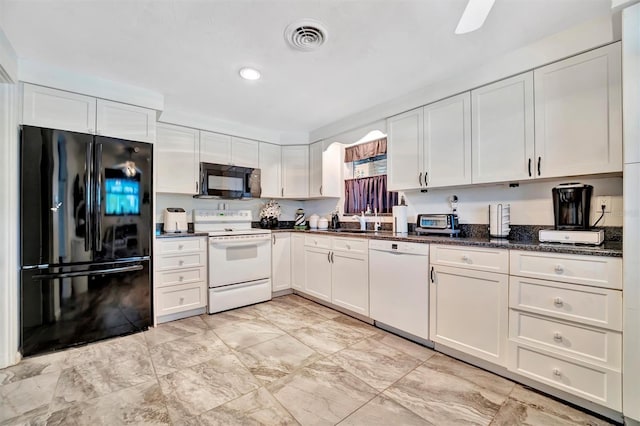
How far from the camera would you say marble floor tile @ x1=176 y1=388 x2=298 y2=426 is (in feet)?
4.98

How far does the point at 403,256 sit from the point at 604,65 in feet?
6.02

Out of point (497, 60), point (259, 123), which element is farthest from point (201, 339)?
point (497, 60)

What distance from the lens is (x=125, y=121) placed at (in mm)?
2650

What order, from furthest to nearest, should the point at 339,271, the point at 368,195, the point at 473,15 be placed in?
1. the point at 368,195
2. the point at 339,271
3. the point at 473,15

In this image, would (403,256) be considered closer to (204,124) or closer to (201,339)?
(201,339)

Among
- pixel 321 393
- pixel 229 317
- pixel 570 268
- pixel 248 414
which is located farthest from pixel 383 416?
pixel 229 317

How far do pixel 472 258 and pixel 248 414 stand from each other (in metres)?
1.79

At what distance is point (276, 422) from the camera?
1517 mm

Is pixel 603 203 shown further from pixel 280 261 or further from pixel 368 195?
pixel 280 261

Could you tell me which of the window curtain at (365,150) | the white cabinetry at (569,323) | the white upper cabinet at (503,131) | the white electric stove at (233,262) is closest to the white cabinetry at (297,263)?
the white electric stove at (233,262)

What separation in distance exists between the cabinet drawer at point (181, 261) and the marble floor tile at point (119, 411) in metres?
1.31

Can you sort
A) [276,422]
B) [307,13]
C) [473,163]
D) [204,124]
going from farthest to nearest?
[204,124], [473,163], [307,13], [276,422]

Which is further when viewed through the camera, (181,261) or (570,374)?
(181,261)

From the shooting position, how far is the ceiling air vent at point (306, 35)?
178 centimetres
